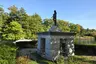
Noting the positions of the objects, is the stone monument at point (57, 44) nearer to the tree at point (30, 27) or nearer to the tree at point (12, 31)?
the tree at point (12, 31)

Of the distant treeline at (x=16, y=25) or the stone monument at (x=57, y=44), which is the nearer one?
the stone monument at (x=57, y=44)

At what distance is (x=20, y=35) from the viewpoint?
35344 millimetres

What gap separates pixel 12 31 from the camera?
3394cm

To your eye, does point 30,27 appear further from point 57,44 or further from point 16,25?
point 57,44

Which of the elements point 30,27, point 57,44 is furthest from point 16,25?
point 57,44

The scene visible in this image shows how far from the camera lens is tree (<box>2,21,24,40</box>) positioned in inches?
1325

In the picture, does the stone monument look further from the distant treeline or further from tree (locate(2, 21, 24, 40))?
the distant treeline

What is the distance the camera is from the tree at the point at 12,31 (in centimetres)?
3366

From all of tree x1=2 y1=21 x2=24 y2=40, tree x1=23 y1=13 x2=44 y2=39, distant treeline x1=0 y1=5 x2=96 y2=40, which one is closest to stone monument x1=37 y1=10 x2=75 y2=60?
tree x1=2 y1=21 x2=24 y2=40

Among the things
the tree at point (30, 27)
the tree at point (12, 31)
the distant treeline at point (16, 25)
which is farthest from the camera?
the tree at point (30, 27)

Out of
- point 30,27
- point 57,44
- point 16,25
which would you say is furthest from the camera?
point 30,27

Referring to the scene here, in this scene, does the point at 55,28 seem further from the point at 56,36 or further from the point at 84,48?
the point at 84,48

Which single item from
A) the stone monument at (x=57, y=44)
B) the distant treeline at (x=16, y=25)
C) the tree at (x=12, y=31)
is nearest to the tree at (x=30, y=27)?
the distant treeline at (x=16, y=25)

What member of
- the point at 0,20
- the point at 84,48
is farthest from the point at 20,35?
the point at 84,48
